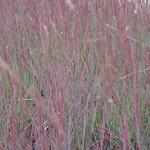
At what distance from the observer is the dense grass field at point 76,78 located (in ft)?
4.00

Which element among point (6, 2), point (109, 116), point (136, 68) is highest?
point (6, 2)

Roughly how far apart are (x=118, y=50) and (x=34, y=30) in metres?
0.61

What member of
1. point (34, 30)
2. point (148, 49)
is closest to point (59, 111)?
point (148, 49)

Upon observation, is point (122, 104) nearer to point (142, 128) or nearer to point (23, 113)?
point (142, 128)

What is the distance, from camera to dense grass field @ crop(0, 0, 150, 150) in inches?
48.1

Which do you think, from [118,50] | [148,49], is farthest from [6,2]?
[148,49]

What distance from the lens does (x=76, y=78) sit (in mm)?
1540

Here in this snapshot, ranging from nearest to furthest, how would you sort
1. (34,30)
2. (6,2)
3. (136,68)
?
1. (136,68)
2. (34,30)
3. (6,2)

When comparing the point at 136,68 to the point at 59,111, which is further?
the point at 136,68

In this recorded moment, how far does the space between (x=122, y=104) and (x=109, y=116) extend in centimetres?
8

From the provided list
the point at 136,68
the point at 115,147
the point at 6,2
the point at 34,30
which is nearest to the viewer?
the point at 136,68

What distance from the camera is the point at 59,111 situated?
1121 mm

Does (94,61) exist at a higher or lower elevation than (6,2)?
lower

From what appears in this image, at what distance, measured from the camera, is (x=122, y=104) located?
1435 millimetres
